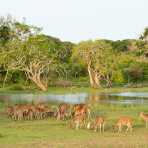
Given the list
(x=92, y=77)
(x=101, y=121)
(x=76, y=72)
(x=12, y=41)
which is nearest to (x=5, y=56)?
(x=12, y=41)

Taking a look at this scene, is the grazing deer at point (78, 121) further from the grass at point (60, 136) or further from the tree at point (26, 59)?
A: the tree at point (26, 59)

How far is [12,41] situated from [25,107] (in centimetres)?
4035

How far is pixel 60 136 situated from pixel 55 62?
5125 cm

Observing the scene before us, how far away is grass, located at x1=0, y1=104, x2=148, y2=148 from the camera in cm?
1669

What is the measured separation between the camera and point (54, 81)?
7375 cm

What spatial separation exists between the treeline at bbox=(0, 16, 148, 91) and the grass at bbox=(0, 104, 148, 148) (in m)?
37.5

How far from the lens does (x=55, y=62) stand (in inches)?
2766

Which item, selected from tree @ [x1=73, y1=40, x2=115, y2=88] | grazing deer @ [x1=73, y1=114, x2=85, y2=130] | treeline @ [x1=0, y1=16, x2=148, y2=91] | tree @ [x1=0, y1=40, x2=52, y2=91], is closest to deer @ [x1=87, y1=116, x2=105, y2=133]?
grazing deer @ [x1=73, y1=114, x2=85, y2=130]

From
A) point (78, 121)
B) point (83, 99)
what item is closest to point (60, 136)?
point (78, 121)

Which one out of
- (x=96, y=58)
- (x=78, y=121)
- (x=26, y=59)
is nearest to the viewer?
(x=78, y=121)

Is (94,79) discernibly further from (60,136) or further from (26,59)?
(60,136)

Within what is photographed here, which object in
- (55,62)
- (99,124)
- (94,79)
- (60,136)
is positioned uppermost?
(55,62)

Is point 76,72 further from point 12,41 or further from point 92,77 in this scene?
point 12,41

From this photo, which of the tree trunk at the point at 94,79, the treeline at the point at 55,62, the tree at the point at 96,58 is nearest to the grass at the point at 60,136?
the treeline at the point at 55,62
